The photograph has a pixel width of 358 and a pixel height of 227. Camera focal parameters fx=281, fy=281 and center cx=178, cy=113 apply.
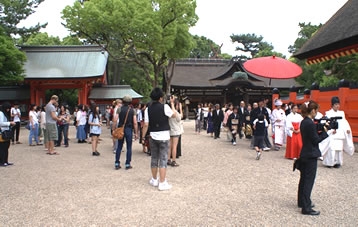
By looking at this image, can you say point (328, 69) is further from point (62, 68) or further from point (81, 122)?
point (62, 68)

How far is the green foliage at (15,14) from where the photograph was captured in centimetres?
2420

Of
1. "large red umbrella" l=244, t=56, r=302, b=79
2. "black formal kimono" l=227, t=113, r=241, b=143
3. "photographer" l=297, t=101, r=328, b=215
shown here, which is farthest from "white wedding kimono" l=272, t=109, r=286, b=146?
"photographer" l=297, t=101, r=328, b=215

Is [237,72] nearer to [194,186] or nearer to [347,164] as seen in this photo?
[347,164]

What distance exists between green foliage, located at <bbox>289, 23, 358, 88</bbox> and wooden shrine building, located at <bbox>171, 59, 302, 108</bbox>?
7.98ft

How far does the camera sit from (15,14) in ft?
81.3

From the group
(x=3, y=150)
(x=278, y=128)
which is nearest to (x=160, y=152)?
(x=3, y=150)

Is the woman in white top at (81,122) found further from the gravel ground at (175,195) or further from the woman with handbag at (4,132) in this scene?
the woman with handbag at (4,132)

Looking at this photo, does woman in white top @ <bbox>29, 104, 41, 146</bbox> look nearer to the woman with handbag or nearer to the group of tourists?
the woman with handbag

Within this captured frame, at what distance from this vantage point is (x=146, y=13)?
50.1 feet

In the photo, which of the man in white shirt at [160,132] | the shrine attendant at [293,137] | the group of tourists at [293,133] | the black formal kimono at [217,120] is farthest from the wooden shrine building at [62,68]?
the man in white shirt at [160,132]

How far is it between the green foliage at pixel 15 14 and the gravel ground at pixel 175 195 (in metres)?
22.3

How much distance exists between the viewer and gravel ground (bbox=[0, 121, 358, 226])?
11.6 feet

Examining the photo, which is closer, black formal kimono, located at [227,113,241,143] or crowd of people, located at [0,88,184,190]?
crowd of people, located at [0,88,184,190]

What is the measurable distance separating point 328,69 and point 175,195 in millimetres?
17363
